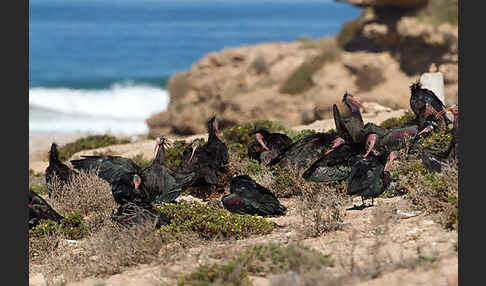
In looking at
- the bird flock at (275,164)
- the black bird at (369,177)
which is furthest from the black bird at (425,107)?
the black bird at (369,177)

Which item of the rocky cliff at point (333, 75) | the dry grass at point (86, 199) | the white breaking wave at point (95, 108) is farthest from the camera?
the white breaking wave at point (95, 108)

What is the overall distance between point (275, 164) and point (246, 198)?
6.12ft

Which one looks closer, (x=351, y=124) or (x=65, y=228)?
(x=65, y=228)

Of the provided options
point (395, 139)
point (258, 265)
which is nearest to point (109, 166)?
point (395, 139)

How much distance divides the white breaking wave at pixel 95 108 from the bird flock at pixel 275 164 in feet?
78.9

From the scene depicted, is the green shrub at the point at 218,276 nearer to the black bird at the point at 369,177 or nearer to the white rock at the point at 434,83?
the black bird at the point at 369,177

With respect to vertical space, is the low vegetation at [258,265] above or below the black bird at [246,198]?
below

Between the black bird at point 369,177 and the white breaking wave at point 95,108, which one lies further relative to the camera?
the white breaking wave at point 95,108

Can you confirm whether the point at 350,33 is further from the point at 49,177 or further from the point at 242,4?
the point at 242,4

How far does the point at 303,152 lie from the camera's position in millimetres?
10281

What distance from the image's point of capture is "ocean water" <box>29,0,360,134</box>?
138 ft

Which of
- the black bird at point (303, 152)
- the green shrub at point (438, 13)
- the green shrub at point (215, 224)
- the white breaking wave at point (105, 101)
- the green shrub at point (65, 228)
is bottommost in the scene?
the green shrub at point (65, 228)

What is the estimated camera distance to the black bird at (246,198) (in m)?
8.70

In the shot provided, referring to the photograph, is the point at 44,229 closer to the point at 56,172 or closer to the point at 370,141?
the point at 56,172
